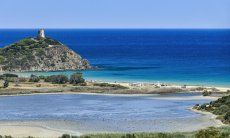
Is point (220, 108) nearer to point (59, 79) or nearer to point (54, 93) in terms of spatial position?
point (54, 93)

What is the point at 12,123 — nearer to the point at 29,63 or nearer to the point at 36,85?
the point at 36,85

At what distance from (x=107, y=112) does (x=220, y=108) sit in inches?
480

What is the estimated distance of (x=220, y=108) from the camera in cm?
6775

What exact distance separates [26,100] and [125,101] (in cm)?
1265

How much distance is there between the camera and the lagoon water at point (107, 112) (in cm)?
6025

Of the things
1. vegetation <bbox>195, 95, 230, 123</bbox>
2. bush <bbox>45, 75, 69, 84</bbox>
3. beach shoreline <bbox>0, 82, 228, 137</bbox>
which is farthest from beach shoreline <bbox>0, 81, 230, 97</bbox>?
vegetation <bbox>195, 95, 230, 123</bbox>

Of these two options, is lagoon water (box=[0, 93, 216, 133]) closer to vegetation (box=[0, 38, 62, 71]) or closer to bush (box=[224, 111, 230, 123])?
bush (box=[224, 111, 230, 123])

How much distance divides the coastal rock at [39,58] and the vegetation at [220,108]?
197 feet

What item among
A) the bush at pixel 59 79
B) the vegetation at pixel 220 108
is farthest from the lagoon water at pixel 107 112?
the bush at pixel 59 79

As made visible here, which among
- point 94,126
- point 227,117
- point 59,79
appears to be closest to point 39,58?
point 59,79

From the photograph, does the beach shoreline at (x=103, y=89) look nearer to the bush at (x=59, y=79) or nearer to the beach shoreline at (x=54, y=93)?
the beach shoreline at (x=54, y=93)

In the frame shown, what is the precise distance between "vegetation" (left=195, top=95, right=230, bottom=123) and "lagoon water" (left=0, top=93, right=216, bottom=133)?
155cm

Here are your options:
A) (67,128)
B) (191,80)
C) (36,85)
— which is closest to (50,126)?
(67,128)

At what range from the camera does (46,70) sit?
412 feet
